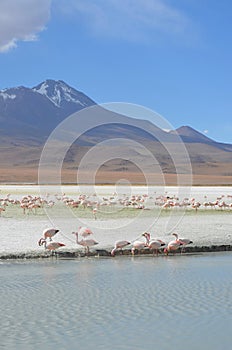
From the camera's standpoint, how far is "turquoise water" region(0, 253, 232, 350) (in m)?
6.37

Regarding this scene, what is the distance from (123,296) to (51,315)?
1399 millimetres

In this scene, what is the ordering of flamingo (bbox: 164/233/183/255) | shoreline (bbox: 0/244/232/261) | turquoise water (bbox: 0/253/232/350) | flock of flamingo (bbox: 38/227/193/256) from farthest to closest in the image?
flamingo (bbox: 164/233/183/255) → flock of flamingo (bbox: 38/227/193/256) → shoreline (bbox: 0/244/232/261) → turquoise water (bbox: 0/253/232/350)

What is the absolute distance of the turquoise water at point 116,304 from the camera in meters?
6.37

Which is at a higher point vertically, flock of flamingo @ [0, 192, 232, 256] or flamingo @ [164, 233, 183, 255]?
flock of flamingo @ [0, 192, 232, 256]

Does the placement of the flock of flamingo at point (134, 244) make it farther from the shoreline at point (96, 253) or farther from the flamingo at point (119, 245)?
the shoreline at point (96, 253)

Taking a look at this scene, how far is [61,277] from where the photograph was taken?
9844 mm

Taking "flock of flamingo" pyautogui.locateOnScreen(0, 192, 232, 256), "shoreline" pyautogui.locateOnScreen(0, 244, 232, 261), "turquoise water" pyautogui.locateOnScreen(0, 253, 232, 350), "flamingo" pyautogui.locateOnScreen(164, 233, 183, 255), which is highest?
"flock of flamingo" pyautogui.locateOnScreen(0, 192, 232, 256)

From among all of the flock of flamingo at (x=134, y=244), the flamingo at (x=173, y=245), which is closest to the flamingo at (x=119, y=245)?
the flock of flamingo at (x=134, y=244)

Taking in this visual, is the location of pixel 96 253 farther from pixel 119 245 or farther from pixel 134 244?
pixel 134 244

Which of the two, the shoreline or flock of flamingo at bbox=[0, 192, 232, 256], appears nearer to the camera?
the shoreline

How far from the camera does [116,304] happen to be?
7.96 m

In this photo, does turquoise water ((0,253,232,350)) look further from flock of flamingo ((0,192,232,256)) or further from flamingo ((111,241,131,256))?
flock of flamingo ((0,192,232,256))

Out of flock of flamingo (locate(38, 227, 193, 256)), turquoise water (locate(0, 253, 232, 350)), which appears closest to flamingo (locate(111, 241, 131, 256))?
flock of flamingo (locate(38, 227, 193, 256))

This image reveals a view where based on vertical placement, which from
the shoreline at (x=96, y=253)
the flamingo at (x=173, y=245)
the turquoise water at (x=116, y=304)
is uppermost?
the flamingo at (x=173, y=245)
